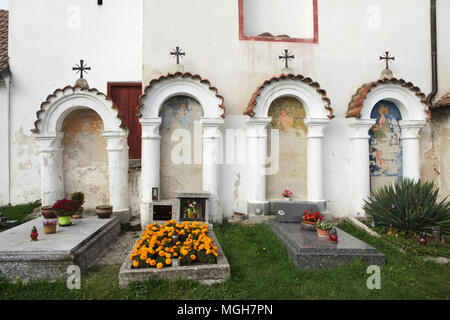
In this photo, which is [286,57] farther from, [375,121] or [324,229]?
[324,229]

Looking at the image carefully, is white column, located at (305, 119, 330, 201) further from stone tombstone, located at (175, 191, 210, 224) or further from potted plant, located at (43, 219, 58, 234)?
potted plant, located at (43, 219, 58, 234)

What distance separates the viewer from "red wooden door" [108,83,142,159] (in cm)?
878

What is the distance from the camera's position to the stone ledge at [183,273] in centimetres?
360

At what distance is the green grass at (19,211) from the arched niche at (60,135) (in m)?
1.07

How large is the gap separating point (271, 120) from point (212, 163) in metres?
1.91

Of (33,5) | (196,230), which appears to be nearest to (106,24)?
(33,5)

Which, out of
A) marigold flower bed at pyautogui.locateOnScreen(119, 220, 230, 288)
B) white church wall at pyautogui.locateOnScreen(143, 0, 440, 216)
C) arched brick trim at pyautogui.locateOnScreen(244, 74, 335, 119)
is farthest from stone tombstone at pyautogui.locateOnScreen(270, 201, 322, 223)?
arched brick trim at pyautogui.locateOnScreen(244, 74, 335, 119)

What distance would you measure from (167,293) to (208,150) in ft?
12.0

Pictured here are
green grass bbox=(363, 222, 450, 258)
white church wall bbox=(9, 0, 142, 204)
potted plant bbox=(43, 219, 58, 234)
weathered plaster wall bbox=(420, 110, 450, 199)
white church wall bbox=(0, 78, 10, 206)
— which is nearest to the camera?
green grass bbox=(363, 222, 450, 258)

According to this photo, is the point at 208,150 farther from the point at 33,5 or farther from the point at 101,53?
the point at 33,5

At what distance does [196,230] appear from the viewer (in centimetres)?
466

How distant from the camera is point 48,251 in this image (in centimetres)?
398

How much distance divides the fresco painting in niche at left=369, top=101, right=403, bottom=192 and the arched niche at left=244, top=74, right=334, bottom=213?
1.70 m

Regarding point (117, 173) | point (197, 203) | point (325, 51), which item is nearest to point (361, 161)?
point (325, 51)
